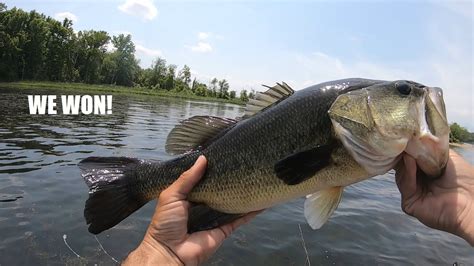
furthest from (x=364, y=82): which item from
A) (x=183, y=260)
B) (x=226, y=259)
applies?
(x=226, y=259)

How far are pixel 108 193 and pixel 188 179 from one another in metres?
0.73

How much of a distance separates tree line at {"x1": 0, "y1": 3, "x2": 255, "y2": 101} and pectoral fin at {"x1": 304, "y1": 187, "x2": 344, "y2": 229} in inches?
2765

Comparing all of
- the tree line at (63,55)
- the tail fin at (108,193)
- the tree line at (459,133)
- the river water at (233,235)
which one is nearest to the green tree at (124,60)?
the tree line at (63,55)

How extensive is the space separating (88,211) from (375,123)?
93.5 inches

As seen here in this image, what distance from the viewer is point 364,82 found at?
3.05m

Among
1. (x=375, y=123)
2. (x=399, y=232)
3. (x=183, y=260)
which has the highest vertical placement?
(x=375, y=123)

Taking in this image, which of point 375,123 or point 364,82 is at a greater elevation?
point 364,82

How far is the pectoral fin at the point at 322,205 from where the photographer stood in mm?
3127

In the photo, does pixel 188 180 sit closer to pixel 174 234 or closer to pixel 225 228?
pixel 174 234

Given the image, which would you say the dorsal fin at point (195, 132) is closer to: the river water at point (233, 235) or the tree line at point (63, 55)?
the river water at point (233, 235)

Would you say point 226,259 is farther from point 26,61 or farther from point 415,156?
point 26,61

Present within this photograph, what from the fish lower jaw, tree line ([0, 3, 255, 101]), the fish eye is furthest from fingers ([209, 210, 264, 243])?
tree line ([0, 3, 255, 101])

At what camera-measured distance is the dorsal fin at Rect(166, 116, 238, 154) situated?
3498 millimetres

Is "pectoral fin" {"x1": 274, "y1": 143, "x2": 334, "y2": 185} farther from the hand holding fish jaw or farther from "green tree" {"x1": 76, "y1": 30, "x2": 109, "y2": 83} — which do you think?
"green tree" {"x1": 76, "y1": 30, "x2": 109, "y2": 83}
